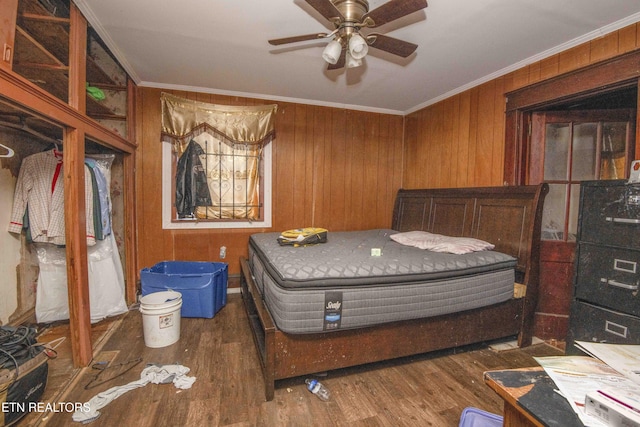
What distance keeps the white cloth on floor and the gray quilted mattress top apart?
0.86m

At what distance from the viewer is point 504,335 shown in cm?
218

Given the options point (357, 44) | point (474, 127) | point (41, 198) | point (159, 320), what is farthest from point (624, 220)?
point (41, 198)

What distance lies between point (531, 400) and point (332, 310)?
3.44 feet

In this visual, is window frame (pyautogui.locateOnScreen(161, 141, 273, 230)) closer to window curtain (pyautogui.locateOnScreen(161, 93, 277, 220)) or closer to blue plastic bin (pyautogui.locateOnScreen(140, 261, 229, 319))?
window curtain (pyautogui.locateOnScreen(161, 93, 277, 220))

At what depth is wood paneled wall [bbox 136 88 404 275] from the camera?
124 inches

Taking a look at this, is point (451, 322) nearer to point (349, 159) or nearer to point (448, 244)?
point (448, 244)

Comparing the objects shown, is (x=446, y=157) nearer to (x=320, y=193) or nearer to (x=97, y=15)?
A: (x=320, y=193)

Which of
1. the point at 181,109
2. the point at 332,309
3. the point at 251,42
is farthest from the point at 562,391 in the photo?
the point at 181,109

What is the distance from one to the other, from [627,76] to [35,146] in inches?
182

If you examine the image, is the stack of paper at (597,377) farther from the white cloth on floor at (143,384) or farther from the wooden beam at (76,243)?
the wooden beam at (76,243)

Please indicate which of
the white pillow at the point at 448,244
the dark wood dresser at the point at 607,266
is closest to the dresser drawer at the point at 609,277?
the dark wood dresser at the point at 607,266

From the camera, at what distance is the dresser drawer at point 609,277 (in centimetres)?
158

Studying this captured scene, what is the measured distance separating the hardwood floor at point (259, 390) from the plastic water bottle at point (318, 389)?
30mm

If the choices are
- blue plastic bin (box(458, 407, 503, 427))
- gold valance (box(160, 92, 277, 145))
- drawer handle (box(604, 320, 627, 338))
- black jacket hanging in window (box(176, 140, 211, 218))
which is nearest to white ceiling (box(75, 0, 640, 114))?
gold valance (box(160, 92, 277, 145))
